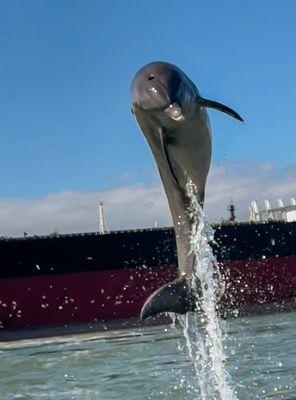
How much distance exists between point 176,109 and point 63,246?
16.7 meters

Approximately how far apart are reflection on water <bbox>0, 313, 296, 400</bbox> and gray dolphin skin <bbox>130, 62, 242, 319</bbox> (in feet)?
5.91

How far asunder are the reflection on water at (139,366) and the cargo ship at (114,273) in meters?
4.22

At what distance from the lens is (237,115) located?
595cm

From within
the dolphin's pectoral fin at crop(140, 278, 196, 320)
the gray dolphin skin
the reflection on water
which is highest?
the gray dolphin skin

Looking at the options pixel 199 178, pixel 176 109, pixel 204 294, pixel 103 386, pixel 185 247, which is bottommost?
pixel 103 386

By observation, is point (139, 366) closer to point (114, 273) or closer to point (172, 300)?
point (172, 300)

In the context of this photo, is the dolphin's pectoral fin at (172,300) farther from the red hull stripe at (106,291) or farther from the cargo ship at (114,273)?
the red hull stripe at (106,291)

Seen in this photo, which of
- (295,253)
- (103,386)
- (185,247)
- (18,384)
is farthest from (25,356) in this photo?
(295,253)

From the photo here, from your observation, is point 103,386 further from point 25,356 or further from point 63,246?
point 63,246

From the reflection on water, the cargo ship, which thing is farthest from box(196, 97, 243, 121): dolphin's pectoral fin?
the cargo ship

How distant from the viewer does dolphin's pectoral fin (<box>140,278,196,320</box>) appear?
5.99m

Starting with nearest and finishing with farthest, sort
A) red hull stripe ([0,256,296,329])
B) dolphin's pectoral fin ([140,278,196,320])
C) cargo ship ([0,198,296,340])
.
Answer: dolphin's pectoral fin ([140,278,196,320])
red hull stripe ([0,256,296,329])
cargo ship ([0,198,296,340])

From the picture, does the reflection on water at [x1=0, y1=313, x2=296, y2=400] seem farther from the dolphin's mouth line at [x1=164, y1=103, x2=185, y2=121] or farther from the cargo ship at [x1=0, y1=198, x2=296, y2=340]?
the cargo ship at [x1=0, y1=198, x2=296, y2=340]

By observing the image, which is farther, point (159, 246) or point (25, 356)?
point (159, 246)
